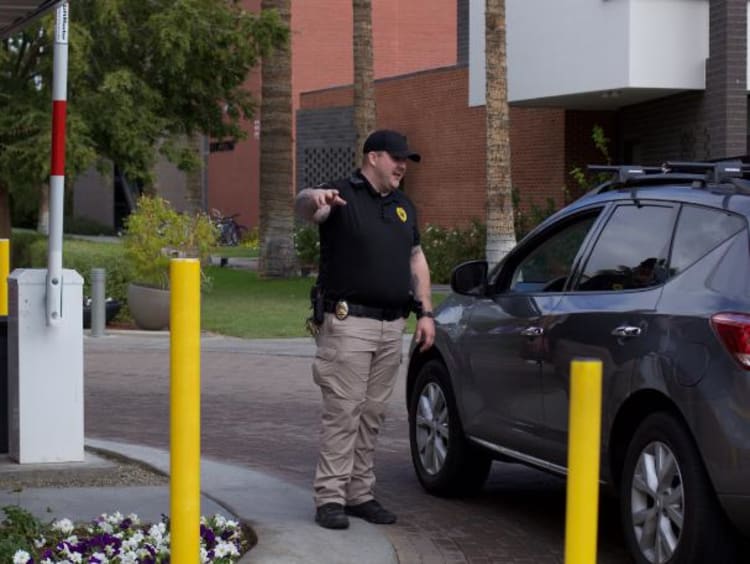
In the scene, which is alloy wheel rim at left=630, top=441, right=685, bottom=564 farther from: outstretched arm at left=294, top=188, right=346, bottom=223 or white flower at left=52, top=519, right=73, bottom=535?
white flower at left=52, top=519, right=73, bottom=535

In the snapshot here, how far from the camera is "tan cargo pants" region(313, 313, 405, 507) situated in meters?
7.49

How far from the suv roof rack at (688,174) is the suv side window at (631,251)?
19cm

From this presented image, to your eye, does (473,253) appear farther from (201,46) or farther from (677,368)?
(677,368)

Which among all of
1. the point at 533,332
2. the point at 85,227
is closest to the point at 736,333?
the point at 533,332

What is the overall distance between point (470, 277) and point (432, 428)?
98cm

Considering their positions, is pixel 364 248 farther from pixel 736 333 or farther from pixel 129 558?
pixel 736 333

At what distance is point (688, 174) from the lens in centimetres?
734

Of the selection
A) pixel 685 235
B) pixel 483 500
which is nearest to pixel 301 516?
pixel 483 500

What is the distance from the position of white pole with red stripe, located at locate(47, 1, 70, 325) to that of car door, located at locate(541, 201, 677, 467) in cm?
305

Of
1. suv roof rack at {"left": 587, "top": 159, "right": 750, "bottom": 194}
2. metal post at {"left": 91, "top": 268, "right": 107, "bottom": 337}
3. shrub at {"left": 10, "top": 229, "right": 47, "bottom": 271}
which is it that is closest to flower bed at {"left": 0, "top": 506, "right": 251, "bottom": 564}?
suv roof rack at {"left": 587, "top": 159, "right": 750, "bottom": 194}

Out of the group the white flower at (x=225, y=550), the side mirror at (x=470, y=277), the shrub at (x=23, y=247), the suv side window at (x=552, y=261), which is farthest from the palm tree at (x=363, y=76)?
the white flower at (x=225, y=550)

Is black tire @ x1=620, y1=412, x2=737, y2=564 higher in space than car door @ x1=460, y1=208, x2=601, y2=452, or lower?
lower

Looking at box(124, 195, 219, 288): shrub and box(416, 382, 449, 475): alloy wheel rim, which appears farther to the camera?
box(124, 195, 219, 288): shrub

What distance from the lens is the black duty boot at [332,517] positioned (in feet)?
24.6
